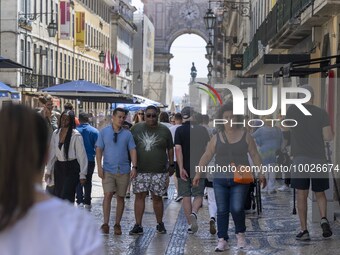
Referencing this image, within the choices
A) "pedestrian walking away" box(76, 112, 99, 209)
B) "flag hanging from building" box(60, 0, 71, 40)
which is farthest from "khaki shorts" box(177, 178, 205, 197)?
"flag hanging from building" box(60, 0, 71, 40)

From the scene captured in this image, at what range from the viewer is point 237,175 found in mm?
10492

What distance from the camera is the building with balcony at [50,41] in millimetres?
48844

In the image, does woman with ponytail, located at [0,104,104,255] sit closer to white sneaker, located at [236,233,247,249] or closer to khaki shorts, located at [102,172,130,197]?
white sneaker, located at [236,233,247,249]

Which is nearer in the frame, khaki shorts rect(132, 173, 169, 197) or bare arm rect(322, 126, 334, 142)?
bare arm rect(322, 126, 334, 142)

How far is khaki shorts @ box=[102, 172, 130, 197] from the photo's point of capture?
483 inches

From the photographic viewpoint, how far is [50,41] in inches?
2283

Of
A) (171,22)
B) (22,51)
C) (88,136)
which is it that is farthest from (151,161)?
(171,22)

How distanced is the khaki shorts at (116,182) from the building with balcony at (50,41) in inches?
1400

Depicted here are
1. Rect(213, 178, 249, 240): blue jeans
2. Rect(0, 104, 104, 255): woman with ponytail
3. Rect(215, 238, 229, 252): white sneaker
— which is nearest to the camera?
Rect(0, 104, 104, 255): woman with ponytail

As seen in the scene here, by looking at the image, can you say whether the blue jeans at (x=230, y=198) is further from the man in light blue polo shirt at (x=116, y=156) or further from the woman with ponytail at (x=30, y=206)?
the woman with ponytail at (x=30, y=206)

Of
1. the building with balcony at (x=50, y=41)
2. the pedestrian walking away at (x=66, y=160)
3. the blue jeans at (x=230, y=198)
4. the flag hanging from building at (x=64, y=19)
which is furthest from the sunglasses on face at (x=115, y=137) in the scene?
the flag hanging from building at (x=64, y=19)

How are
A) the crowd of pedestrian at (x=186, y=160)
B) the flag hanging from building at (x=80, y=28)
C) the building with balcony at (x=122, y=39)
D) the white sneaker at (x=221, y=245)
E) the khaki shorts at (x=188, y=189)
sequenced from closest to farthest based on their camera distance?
the crowd of pedestrian at (x=186, y=160) < the white sneaker at (x=221, y=245) < the khaki shorts at (x=188, y=189) < the flag hanging from building at (x=80, y=28) < the building with balcony at (x=122, y=39)

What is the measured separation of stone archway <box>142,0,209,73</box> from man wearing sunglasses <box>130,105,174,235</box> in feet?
471

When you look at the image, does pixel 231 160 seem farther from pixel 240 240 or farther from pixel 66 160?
pixel 66 160
